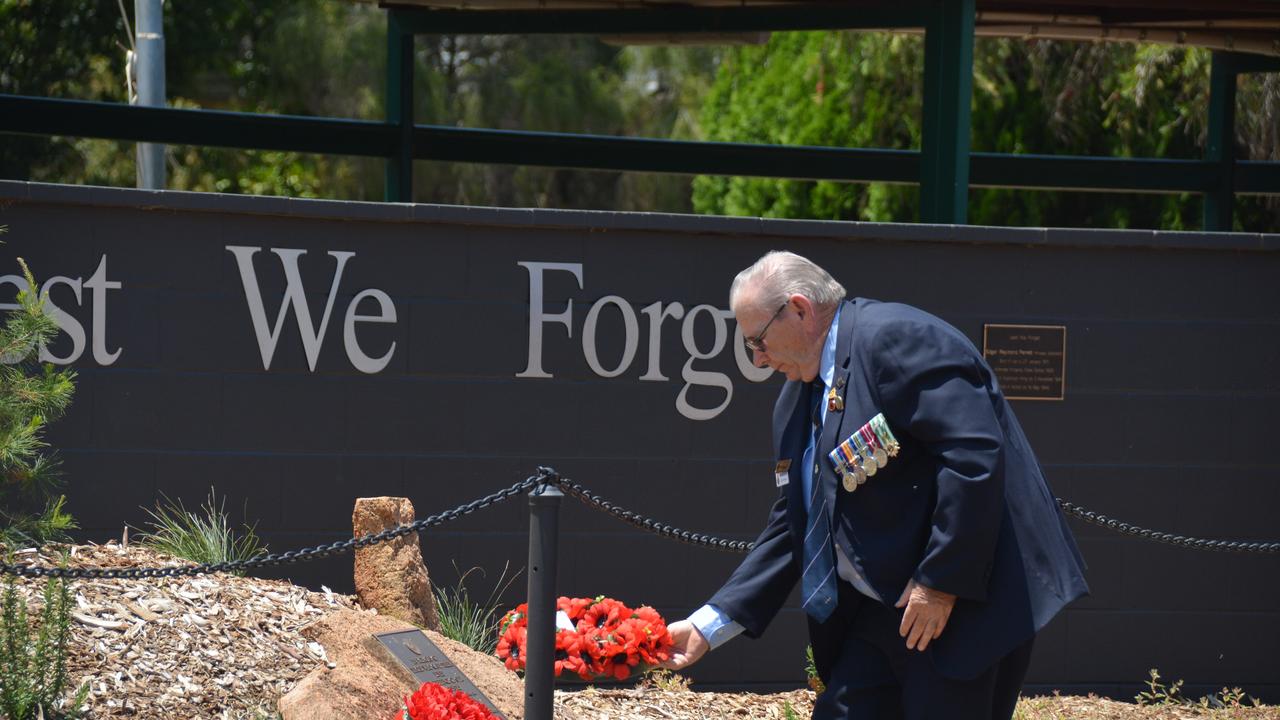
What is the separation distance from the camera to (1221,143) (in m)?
10.1

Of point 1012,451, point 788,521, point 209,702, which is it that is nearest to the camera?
point 1012,451

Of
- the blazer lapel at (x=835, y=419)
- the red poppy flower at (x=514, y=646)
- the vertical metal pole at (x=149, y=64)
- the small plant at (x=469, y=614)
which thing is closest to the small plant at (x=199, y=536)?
the small plant at (x=469, y=614)

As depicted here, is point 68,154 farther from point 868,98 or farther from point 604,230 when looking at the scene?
point 604,230

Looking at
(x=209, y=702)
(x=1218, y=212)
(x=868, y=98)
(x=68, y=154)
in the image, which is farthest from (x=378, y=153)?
(x=68, y=154)

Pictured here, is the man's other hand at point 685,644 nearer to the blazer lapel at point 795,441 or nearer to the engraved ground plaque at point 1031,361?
the blazer lapel at point 795,441

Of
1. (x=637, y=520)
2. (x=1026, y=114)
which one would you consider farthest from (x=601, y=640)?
(x=1026, y=114)

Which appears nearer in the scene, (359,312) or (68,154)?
(359,312)

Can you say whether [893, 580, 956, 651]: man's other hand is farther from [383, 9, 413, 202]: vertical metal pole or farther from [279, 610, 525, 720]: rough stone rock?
[383, 9, 413, 202]: vertical metal pole

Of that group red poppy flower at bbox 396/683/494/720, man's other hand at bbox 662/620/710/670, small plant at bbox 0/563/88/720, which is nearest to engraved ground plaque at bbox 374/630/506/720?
red poppy flower at bbox 396/683/494/720

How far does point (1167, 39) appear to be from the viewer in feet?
30.6

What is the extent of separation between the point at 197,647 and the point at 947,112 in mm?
4433

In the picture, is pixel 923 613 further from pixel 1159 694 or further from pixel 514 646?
pixel 1159 694

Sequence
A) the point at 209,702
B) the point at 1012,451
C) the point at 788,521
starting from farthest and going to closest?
the point at 209,702
the point at 788,521
the point at 1012,451

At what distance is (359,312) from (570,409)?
39.9 inches
